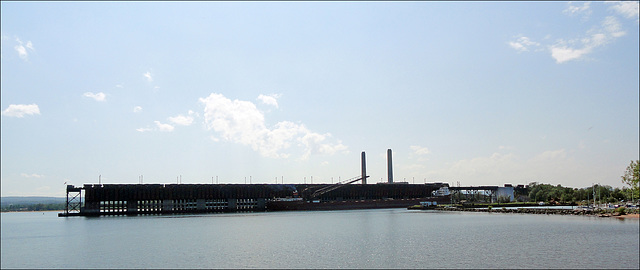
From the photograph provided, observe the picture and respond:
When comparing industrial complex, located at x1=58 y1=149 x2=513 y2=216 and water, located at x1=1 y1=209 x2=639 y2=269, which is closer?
water, located at x1=1 y1=209 x2=639 y2=269

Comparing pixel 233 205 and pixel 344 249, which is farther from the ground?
pixel 344 249


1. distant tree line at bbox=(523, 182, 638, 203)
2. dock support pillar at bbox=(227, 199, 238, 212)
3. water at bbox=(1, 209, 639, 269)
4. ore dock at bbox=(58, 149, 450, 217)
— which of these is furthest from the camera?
dock support pillar at bbox=(227, 199, 238, 212)

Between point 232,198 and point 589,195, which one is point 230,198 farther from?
point 589,195

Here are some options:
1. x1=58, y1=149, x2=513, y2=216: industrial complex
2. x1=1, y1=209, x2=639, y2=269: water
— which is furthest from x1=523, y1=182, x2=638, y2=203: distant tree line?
x1=1, y1=209, x2=639, y2=269: water

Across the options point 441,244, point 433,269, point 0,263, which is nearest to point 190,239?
point 0,263

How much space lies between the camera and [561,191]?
644 ft

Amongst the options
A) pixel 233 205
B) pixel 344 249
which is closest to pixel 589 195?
pixel 233 205

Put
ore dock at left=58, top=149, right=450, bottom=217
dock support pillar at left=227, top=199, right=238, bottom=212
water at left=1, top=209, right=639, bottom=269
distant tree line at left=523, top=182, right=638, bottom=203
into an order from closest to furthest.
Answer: water at left=1, top=209, right=639, bottom=269, ore dock at left=58, top=149, right=450, bottom=217, distant tree line at left=523, top=182, right=638, bottom=203, dock support pillar at left=227, top=199, right=238, bottom=212

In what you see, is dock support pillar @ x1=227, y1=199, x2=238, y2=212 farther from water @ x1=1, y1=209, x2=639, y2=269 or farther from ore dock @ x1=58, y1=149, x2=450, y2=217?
water @ x1=1, y1=209, x2=639, y2=269

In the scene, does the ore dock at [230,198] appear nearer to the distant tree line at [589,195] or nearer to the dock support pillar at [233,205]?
the dock support pillar at [233,205]

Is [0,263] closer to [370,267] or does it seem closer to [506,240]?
[370,267]

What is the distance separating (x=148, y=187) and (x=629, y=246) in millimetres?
135878

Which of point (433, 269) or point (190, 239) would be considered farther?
point (190, 239)

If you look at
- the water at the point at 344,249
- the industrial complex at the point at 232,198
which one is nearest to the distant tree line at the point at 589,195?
the industrial complex at the point at 232,198
